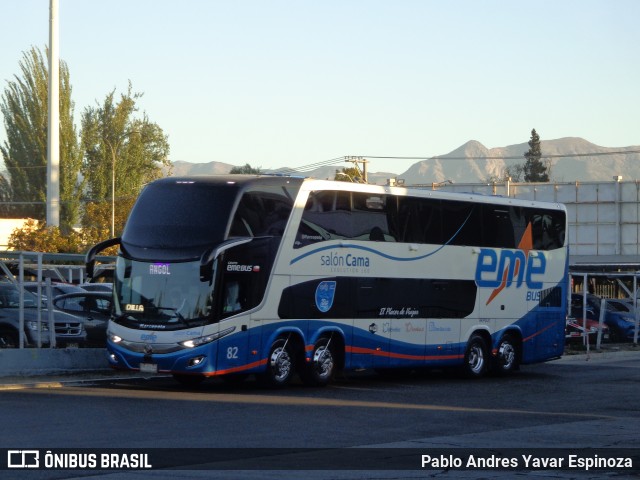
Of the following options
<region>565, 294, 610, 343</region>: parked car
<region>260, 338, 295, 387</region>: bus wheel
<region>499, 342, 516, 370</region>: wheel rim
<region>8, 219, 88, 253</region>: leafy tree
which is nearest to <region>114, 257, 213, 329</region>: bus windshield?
<region>260, 338, 295, 387</region>: bus wheel

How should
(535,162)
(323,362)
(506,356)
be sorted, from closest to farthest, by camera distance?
(323,362) < (506,356) < (535,162)

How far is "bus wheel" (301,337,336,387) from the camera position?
22828mm

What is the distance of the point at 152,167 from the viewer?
104 m

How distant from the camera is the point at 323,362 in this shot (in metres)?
23.2

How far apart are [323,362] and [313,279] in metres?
1.61

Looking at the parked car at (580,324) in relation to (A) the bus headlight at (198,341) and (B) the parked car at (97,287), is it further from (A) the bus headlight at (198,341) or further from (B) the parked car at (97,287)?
(A) the bus headlight at (198,341)

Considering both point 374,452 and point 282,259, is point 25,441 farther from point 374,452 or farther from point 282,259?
point 282,259

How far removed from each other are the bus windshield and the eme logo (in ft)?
25.8

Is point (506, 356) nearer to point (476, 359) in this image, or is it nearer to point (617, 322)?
point (476, 359)

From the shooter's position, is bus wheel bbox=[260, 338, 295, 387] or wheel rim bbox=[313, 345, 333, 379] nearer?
bus wheel bbox=[260, 338, 295, 387]

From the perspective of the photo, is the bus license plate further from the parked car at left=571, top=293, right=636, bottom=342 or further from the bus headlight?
the parked car at left=571, top=293, right=636, bottom=342

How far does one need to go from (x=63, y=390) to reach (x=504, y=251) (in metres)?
11.0

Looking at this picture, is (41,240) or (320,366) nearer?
(320,366)

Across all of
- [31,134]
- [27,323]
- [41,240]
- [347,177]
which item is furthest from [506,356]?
[31,134]
